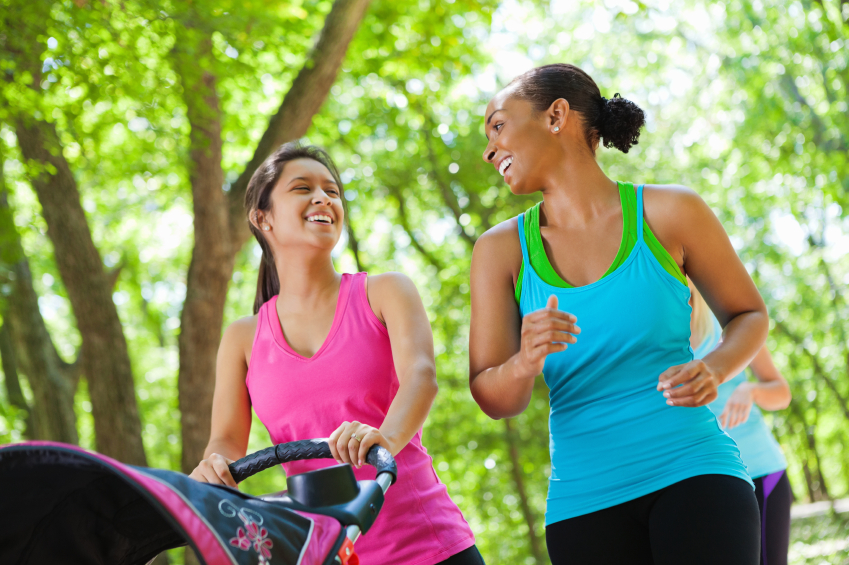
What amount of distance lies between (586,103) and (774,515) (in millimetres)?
1841

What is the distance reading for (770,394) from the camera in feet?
9.94

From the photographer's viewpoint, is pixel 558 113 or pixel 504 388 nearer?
pixel 504 388

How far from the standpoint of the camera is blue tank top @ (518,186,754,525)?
188 cm

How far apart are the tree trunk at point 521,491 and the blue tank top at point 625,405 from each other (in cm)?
769

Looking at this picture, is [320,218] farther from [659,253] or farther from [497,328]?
[659,253]

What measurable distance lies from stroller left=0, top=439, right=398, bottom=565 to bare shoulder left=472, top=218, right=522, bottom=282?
0.78m

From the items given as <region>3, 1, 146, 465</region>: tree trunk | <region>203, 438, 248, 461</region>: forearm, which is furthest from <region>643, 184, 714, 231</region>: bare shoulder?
<region>3, 1, 146, 465</region>: tree trunk

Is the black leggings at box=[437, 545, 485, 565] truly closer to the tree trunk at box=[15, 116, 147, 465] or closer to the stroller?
the stroller

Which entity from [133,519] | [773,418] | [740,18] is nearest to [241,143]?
[740,18]

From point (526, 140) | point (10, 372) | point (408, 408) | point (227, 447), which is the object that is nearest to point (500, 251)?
point (526, 140)

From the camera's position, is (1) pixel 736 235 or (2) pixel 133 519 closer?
(2) pixel 133 519

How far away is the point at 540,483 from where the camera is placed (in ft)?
33.2

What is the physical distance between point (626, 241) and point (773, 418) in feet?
52.7

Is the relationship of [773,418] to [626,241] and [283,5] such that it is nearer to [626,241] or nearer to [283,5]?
[283,5]
